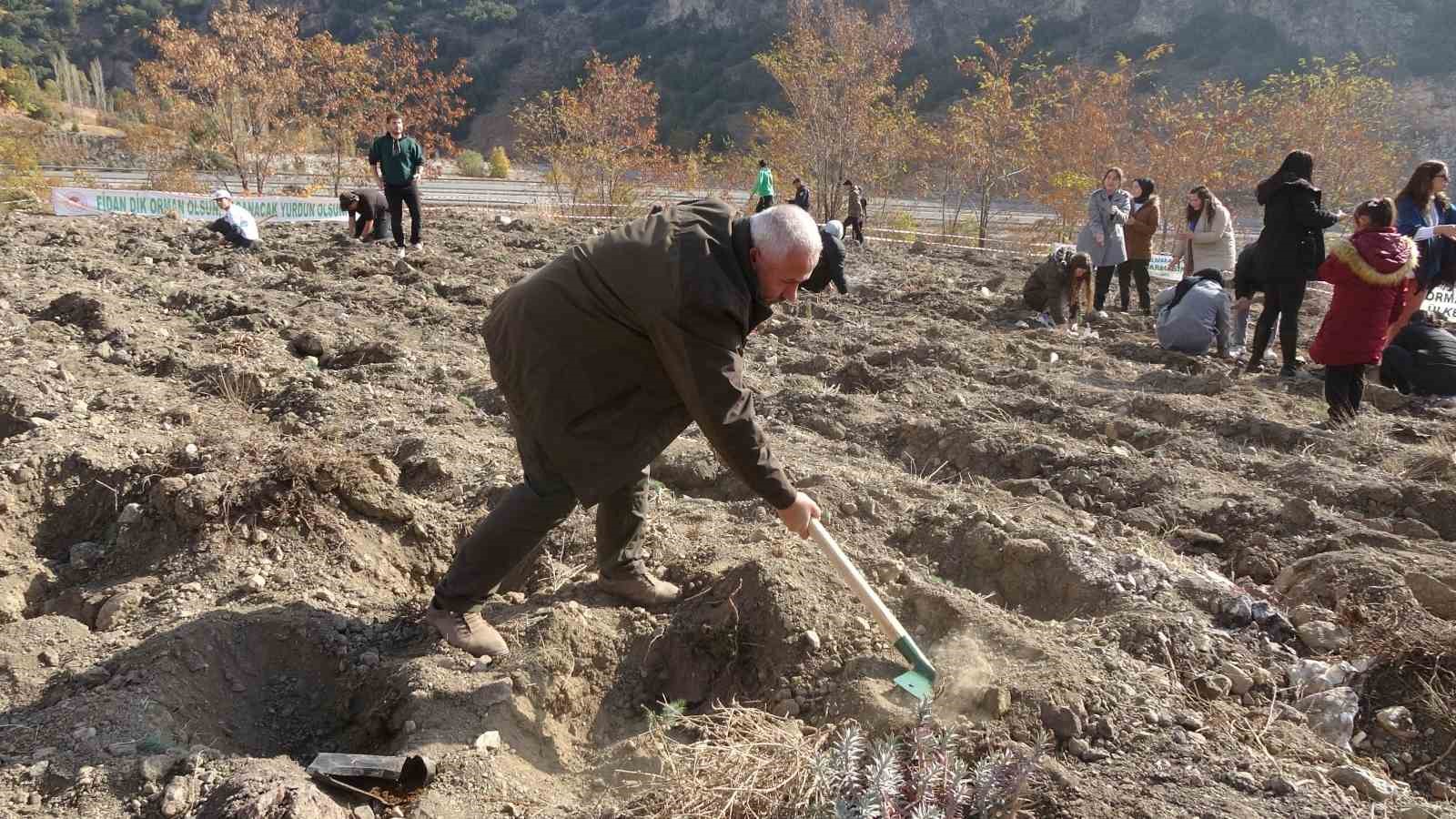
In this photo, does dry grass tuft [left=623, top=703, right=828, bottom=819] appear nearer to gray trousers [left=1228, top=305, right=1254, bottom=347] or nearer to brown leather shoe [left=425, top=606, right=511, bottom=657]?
brown leather shoe [left=425, top=606, right=511, bottom=657]

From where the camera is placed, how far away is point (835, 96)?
2108 cm

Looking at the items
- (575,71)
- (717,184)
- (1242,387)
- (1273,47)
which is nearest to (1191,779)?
(1242,387)

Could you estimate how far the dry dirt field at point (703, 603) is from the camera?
2.46 meters

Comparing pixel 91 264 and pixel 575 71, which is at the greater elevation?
pixel 575 71

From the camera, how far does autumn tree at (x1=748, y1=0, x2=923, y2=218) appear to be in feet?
67.3

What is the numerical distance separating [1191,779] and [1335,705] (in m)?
0.79

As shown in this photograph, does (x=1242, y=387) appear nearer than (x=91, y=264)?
Yes

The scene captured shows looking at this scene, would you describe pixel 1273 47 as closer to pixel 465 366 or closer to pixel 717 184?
pixel 717 184

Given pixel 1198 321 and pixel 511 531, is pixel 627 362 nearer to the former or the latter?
pixel 511 531

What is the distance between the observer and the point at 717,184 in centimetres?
2636

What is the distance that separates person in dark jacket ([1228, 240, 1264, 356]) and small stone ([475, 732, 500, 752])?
640 cm

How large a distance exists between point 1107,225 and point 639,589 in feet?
24.4

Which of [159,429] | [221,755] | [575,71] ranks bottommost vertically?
[221,755]

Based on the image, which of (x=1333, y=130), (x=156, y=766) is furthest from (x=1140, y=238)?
(x=1333, y=130)
